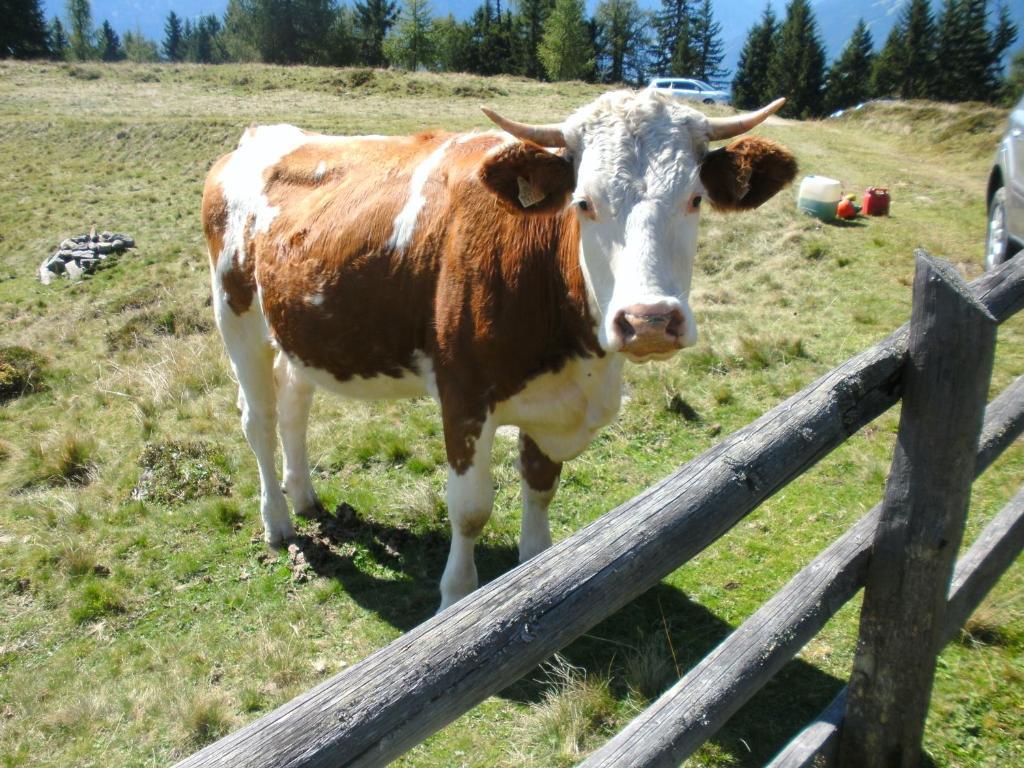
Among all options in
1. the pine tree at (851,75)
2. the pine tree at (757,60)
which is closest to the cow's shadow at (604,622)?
the pine tree at (851,75)

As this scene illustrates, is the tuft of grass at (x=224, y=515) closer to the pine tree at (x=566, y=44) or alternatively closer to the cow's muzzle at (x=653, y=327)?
the cow's muzzle at (x=653, y=327)

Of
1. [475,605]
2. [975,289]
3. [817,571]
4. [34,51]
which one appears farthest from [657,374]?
[34,51]

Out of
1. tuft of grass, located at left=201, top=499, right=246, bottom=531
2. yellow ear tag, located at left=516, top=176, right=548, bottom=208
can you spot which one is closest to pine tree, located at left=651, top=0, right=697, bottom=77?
tuft of grass, located at left=201, top=499, right=246, bottom=531

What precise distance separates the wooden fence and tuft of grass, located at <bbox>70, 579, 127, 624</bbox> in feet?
12.7

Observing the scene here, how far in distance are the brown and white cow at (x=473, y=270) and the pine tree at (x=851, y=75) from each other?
72.1m

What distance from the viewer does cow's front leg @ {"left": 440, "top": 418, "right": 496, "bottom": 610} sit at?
13.1 feet

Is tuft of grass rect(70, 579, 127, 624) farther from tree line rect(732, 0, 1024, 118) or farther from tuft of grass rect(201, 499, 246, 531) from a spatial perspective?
tree line rect(732, 0, 1024, 118)

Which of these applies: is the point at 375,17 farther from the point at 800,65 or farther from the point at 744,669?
the point at 744,669

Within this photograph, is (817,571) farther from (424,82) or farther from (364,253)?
(424,82)

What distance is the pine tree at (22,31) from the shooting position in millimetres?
65250

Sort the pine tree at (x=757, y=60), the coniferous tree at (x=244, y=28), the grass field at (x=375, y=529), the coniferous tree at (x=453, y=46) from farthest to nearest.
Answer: the coniferous tree at (x=453, y=46)
the coniferous tree at (x=244, y=28)
the pine tree at (x=757, y=60)
the grass field at (x=375, y=529)

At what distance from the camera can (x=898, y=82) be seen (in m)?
66.4

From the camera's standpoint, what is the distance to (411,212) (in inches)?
163

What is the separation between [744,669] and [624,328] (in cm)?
121
